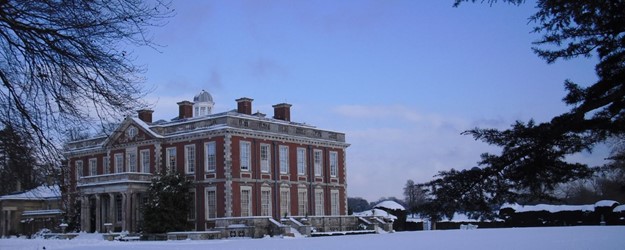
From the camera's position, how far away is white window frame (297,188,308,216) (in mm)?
42562

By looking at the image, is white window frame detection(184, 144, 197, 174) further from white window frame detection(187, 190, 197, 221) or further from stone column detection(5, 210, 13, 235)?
stone column detection(5, 210, 13, 235)

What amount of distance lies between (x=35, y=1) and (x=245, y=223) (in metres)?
25.9

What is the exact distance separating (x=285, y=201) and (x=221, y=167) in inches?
208

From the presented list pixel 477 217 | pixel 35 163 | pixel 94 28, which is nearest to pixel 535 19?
pixel 477 217

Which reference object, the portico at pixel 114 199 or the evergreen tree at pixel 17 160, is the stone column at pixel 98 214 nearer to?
the portico at pixel 114 199

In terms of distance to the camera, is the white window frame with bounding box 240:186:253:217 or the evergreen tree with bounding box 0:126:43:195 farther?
the white window frame with bounding box 240:186:253:217

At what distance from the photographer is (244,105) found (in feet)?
141

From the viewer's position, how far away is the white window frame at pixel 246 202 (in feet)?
127

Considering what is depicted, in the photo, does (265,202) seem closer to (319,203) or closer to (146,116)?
(319,203)

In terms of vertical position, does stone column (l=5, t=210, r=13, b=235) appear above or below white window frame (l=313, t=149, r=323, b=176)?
below

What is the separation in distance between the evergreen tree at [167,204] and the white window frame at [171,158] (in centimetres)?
154

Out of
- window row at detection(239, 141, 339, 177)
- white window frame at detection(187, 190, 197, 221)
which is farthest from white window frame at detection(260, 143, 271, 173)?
white window frame at detection(187, 190, 197, 221)

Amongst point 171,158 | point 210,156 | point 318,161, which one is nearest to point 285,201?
point 318,161

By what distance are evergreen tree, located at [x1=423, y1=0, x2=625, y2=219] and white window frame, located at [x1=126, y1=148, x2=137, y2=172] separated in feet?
127
